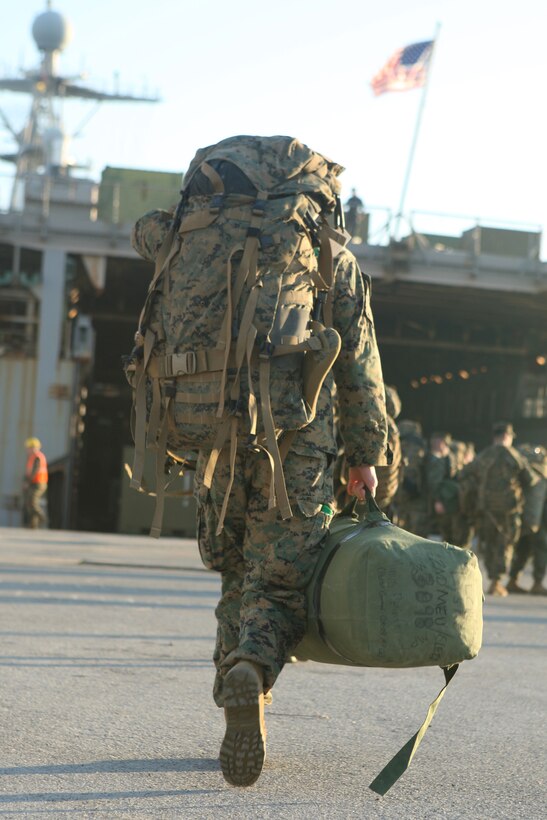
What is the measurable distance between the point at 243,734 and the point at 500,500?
994 cm

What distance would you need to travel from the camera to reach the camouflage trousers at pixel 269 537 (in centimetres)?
368

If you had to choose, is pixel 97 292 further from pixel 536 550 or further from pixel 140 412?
pixel 140 412

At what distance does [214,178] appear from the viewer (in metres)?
3.80

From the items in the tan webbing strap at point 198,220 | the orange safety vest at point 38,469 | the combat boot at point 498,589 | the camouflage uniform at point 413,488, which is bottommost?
the orange safety vest at point 38,469

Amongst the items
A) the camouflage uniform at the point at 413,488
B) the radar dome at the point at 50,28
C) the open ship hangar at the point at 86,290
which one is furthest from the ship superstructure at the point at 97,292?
the radar dome at the point at 50,28

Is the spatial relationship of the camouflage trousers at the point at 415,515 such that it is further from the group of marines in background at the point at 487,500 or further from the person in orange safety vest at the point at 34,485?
the person in orange safety vest at the point at 34,485

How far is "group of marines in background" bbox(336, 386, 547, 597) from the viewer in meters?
13.1

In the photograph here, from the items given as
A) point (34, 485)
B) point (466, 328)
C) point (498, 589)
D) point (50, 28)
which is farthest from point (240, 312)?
point (50, 28)

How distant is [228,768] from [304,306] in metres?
1.34

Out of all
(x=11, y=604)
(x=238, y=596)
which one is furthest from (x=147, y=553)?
(x=238, y=596)

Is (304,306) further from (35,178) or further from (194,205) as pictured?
(35,178)

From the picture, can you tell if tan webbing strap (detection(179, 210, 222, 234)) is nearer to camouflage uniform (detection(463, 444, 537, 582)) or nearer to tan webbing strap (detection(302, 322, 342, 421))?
tan webbing strap (detection(302, 322, 342, 421))

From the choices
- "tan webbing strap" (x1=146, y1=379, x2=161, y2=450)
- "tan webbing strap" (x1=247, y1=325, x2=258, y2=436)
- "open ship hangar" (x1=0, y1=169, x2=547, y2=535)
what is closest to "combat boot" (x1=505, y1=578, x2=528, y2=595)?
"tan webbing strap" (x1=146, y1=379, x2=161, y2=450)

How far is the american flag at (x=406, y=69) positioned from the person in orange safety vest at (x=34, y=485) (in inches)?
602
